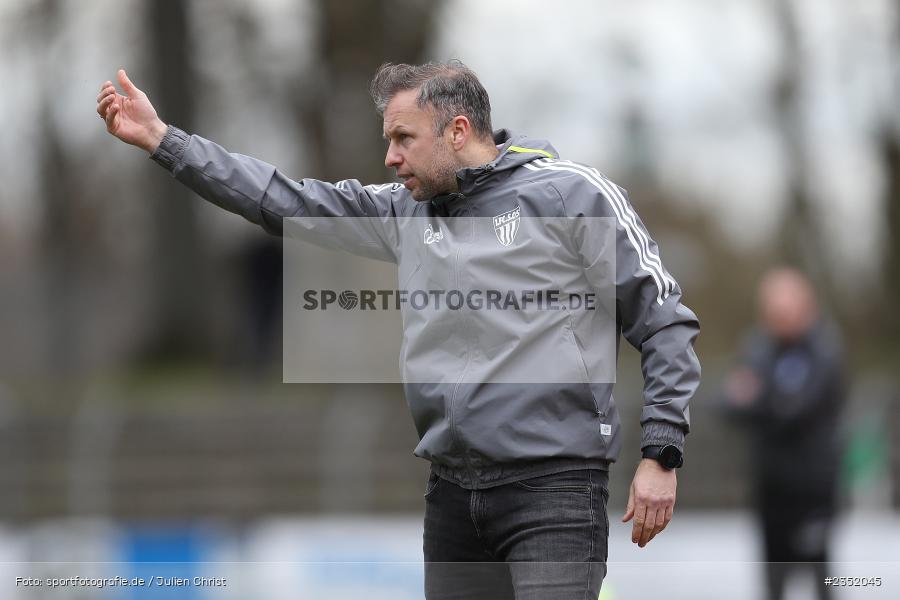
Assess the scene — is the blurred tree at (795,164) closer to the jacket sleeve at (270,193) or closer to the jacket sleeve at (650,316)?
the jacket sleeve at (270,193)

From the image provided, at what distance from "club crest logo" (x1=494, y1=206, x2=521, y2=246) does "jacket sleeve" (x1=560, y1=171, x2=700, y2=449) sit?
141 millimetres

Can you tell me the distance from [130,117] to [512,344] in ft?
4.30

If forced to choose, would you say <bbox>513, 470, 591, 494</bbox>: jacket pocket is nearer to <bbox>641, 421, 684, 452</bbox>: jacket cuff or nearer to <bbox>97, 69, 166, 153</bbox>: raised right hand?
<bbox>641, 421, 684, 452</bbox>: jacket cuff

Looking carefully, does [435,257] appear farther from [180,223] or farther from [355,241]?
[180,223]

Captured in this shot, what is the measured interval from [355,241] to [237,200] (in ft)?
1.26

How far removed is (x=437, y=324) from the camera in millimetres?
→ 3471

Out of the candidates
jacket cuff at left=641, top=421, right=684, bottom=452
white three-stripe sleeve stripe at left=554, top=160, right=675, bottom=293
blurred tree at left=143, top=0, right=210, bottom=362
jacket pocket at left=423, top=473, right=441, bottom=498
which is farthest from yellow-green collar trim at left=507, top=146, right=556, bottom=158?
blurred tree at left=143, top=0, right=210, bottom=362

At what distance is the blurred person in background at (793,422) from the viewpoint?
6848 millimetres

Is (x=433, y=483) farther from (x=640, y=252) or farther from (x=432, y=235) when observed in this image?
(x=640, y=252)

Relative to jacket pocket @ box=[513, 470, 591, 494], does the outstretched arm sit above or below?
above

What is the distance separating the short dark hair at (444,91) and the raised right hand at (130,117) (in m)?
Answer: 0.66

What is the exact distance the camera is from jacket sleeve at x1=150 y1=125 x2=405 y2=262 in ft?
12.0

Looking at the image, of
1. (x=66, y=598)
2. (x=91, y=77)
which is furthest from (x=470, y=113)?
(x=91, y=77)

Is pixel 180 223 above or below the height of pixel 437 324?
above
